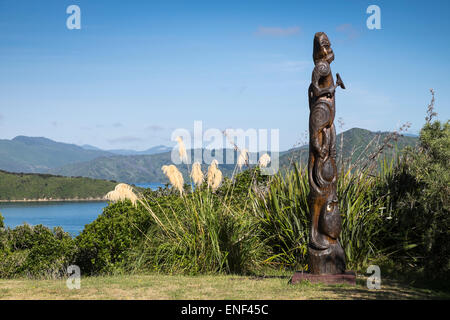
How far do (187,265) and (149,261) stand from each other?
0.96 m

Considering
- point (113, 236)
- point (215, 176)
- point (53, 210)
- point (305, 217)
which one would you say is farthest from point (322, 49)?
point (53, 210)

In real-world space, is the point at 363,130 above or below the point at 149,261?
above

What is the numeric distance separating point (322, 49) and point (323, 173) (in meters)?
1.75

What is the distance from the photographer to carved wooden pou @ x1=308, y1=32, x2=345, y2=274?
6320 mm

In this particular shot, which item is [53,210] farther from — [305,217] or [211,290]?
[211,290]

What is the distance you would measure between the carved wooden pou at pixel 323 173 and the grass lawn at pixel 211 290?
1.48 feet

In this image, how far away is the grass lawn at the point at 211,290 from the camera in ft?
18.3

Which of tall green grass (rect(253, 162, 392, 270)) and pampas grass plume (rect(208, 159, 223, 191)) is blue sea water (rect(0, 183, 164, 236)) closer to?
pampas grass plume (rect(208, 159, 223, 191))

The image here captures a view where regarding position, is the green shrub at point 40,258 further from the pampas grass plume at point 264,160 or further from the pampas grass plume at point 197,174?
the pampas grass plume at point 264,160

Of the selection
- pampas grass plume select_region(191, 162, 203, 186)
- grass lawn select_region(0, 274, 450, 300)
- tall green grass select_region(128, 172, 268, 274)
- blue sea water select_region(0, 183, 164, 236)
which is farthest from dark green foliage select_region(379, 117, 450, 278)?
blue sea water select_region(0, 183, 164, 236)

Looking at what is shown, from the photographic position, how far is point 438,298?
5527 millimetres

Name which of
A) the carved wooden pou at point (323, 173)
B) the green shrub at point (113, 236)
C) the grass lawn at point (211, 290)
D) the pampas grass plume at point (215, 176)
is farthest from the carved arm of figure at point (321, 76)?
the green shrub at point (113, 236)
